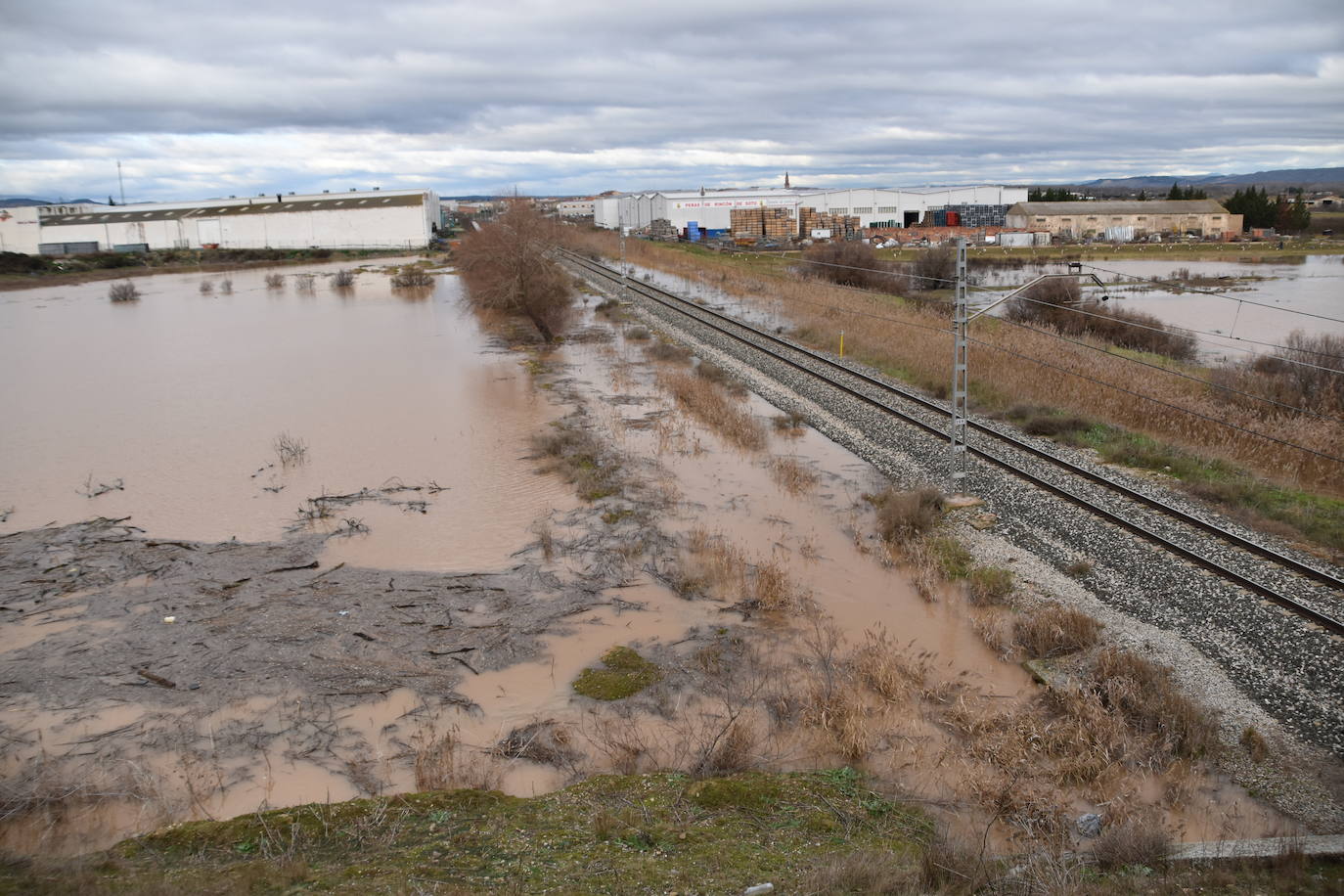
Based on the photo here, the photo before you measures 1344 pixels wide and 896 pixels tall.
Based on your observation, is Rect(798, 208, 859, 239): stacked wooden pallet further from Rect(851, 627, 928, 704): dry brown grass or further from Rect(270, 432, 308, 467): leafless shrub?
Rect(851, 627, 928, 704): dry brown grass

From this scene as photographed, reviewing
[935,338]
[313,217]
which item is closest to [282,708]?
[935,338]

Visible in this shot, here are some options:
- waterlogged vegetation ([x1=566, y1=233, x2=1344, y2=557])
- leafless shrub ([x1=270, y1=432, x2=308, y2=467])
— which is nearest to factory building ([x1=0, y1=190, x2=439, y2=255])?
waterlogged vegetation ([x1=566, y1=233, x2=1344, y2=557])

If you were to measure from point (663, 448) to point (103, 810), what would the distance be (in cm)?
1319

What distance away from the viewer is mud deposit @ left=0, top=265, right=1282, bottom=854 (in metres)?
8.06

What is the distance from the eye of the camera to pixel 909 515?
1396 centimetres

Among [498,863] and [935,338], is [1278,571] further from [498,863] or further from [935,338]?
[935,338]

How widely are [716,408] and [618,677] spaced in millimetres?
13134

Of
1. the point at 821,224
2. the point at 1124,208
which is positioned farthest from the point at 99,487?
the point at 1124,208

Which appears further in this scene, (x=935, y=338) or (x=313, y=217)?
(x=313, y=217)

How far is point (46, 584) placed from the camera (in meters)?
12.6

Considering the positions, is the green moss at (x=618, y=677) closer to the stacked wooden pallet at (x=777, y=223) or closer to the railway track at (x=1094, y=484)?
the railway track at (x=1094, y=484)

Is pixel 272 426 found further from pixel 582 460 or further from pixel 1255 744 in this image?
pixel 1255 744

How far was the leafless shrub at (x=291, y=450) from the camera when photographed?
1908 centimetres

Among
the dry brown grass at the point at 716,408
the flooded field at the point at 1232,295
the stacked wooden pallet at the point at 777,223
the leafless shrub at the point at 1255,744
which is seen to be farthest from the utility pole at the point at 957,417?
the stacked wooden pallet at the point at 777,223
